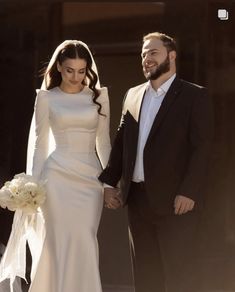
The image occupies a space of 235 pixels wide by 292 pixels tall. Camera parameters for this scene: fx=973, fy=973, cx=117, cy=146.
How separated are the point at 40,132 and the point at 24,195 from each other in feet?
1.60

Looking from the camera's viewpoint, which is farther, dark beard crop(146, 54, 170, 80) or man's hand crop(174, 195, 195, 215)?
dark beard crop(146, 54, 170, 80)

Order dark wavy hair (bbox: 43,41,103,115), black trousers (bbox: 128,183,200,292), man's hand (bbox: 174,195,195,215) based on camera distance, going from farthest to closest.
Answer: dark wavy hair (bbox: 43,41,103,115) → black trousers (bbox: 128,183,200,292) → man's hand (bbox: 174,195,195,215)

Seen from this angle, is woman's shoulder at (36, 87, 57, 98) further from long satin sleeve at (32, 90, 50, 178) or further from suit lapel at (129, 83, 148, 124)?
suit lapel at (129, 83, 148, 124)

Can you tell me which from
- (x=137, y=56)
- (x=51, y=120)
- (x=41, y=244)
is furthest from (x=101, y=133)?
(x=137, y=56)

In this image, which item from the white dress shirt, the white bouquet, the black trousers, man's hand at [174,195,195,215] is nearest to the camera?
man's hand at [174,195,195,215]

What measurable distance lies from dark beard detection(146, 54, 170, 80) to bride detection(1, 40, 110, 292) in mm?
656

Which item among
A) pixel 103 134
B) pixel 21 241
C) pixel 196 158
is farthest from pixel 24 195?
pixel 196 158

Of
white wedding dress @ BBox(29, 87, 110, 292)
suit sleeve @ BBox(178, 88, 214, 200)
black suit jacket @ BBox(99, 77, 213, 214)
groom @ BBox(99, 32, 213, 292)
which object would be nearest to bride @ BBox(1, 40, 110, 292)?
white wedding dress @ BBox(29, 87, 110, 292)

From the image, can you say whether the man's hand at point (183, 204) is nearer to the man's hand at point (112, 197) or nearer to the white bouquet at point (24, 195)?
the man's hand at point (112, 197)

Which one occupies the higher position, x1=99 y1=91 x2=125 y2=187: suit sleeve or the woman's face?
the woman's face

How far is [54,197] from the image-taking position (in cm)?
686

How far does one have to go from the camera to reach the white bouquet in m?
6.63

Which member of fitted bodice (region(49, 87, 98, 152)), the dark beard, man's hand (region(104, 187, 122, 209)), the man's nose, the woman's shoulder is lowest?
man's hand (region(104, 187, 122, 209))

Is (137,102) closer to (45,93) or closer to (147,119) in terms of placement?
(147,119)
